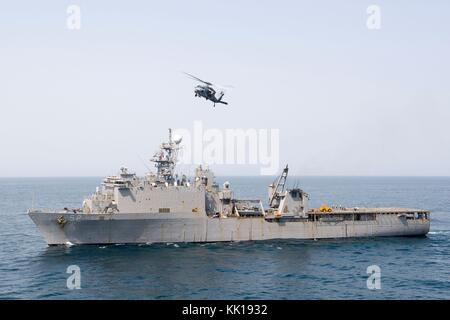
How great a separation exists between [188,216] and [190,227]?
1.01 meters

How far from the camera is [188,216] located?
3766cm

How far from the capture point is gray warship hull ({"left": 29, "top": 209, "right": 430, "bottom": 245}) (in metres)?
35.9

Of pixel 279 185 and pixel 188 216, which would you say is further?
pixel 279 185

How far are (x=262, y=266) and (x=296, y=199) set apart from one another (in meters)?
11.1

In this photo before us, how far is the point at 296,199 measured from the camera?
4125cm

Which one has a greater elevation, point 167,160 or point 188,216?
point 167,160
